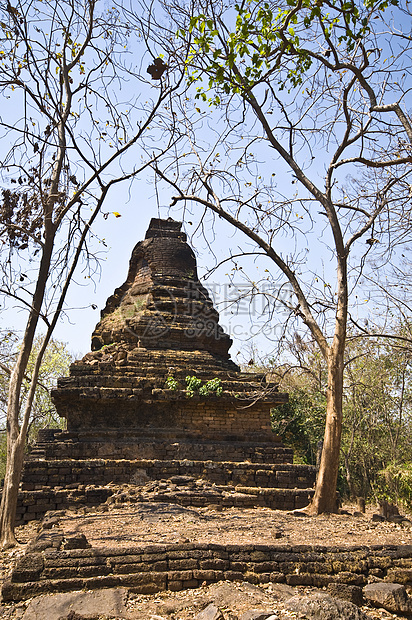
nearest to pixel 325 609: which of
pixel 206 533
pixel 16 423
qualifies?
pixel 206 533

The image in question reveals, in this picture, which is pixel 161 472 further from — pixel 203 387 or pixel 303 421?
pixel 303 421

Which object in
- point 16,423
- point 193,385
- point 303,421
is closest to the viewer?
point 16,423

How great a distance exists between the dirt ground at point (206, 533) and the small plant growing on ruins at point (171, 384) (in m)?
3.11

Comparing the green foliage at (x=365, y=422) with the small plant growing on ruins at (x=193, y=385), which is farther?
the green foliage at (x=365, y=422)

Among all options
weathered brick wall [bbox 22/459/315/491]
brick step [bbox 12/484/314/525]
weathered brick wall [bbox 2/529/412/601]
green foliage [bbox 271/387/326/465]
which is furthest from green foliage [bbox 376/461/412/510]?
weathered brick wall [bbox 2/529/412/601]

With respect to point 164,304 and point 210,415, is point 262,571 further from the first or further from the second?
point 164,304

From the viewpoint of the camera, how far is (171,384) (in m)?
12.0

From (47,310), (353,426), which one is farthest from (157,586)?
(353,426)

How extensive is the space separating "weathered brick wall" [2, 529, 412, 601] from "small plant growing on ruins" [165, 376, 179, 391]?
6.40m

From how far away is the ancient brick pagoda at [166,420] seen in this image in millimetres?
10531

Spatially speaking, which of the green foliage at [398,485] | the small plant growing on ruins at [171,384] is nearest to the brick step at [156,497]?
the small plant growing on ruins at [171,384]

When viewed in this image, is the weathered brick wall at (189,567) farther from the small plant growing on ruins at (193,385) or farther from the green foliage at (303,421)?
the green foliage at (303,421)

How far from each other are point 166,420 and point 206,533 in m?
5.13

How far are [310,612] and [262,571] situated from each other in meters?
1.09
